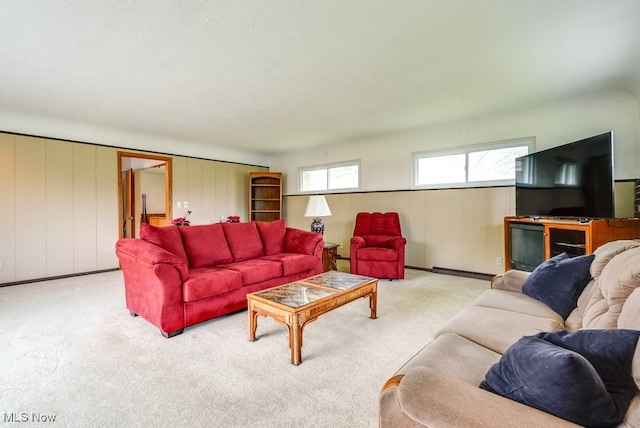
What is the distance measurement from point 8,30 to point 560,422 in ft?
12.5

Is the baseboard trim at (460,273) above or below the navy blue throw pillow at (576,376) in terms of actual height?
below

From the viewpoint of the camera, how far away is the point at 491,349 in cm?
146

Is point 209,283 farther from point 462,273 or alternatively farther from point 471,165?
point 471,165

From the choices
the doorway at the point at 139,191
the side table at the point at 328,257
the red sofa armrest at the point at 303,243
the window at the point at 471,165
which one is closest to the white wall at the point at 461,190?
the window at the point at 471,165

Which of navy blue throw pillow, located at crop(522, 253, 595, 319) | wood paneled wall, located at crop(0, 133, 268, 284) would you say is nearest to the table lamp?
navy blue throw pillow, located at crop(522, 253, 595, 319)

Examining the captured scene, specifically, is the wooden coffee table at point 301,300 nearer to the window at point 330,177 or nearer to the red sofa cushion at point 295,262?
the red sofa cushion at point 295,262

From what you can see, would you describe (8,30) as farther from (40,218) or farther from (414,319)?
(414,319)

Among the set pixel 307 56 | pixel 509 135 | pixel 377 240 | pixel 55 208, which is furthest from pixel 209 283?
pixel 509 135

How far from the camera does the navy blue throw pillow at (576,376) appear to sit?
2.59ft

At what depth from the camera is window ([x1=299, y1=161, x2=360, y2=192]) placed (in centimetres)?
597

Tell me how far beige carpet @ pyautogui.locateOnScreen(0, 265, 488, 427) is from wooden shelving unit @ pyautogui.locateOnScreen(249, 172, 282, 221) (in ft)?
13.0

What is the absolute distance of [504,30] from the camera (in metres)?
2.26

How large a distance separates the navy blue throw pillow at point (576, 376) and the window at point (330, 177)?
502 centimetres

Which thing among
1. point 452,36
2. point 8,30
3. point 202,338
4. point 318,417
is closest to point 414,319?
point 318,417
